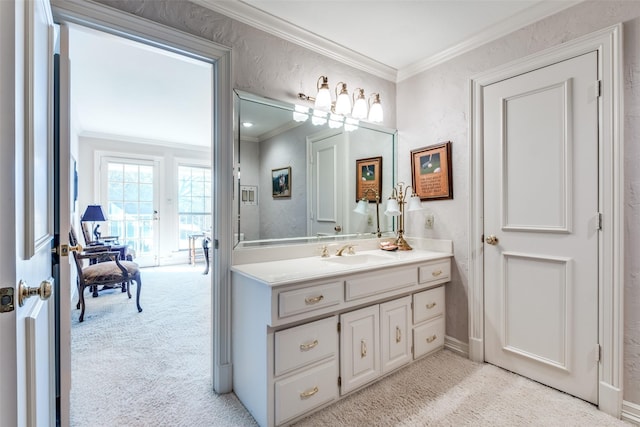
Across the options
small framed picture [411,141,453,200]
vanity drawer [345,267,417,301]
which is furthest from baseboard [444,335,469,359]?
small framed picture [411,141,453,200]

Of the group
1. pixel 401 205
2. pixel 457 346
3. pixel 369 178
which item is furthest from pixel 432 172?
pixel 457 346

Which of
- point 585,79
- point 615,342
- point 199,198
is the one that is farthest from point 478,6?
point 199,198

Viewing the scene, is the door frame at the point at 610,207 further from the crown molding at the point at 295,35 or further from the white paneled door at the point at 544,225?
the crown molding at the point at 295,35

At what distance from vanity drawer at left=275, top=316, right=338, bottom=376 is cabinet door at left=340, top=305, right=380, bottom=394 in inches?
3.2

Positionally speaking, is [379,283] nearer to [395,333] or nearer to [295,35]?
[395,333]

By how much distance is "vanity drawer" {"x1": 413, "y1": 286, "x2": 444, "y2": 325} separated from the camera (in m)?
2.21

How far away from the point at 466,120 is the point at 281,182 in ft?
4.85

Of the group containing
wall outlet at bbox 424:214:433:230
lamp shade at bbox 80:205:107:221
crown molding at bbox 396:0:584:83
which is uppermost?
crown molding at bbox 396:0:584:83

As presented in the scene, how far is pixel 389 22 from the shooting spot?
81.4 inches

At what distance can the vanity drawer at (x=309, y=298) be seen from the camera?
1516 mm

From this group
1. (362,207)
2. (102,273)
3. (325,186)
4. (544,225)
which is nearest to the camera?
(544,225)

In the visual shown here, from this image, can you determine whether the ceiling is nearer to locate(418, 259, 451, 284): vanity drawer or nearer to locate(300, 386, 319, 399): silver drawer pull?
locate(418, 259, 451, 284): vanity drawer

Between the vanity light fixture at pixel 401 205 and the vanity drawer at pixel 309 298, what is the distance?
3.47 feet

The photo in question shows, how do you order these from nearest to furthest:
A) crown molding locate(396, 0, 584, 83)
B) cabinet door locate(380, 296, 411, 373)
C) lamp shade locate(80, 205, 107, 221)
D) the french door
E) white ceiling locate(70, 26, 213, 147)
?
1. crown molding locate(396, 0, 584, 83)
2. cabinet door locate(380, 296, 411, 373)
3. white ceiling locate(70, 26, 213, 147)
4. lamp shade locate(80, 205, 107, 221)
5. the french door
